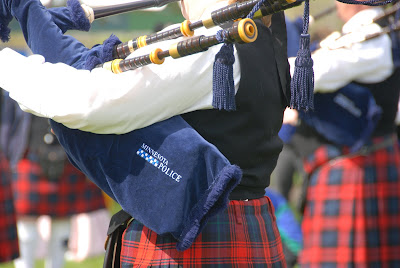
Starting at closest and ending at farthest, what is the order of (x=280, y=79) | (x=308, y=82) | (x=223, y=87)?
1. (x=223, y=87)
2. (x=308, y=82)
3. (x=280, y=79)

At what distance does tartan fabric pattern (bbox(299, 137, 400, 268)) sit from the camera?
3238 mm

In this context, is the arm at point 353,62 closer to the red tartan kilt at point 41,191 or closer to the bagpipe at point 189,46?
the bagpipe at point 189,46

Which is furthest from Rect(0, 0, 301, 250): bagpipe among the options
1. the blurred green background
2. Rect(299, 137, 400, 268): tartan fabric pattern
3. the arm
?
Rect(299, 137, 400, 268): tartan fabric pattern

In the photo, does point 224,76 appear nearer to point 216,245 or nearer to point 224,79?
point 224,79

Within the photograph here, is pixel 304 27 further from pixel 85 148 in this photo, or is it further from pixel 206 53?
pixel 85 148

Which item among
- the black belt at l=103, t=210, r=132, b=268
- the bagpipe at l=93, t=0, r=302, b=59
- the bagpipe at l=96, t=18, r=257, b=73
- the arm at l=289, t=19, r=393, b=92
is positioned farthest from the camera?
the arm at l=289, t=19, r=393, b=92

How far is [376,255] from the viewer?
3236 millimetres

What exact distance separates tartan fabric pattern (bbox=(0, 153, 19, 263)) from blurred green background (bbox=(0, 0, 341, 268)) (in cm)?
90

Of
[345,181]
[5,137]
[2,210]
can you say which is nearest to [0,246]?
[2,210]

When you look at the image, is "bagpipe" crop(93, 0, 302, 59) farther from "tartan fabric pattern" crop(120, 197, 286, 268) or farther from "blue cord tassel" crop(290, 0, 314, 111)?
"tartan fabric pattern" crop(120, 197, 286, 268)

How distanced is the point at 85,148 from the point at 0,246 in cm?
284

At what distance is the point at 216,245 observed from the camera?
1.70 meters

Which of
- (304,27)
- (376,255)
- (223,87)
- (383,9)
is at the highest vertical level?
(383,9)

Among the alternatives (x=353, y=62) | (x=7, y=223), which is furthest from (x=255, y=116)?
(x=7, y=223)
